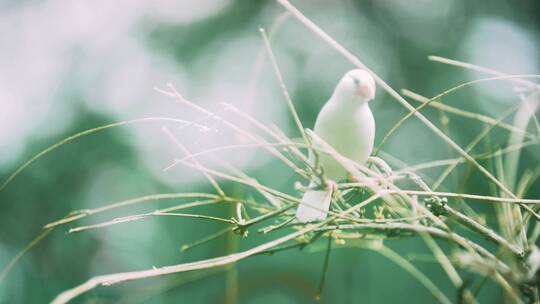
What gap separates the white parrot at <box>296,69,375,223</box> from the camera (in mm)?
338

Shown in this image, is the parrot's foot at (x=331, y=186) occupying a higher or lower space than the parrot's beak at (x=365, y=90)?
lower

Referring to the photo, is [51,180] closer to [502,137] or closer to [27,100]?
[27,100]

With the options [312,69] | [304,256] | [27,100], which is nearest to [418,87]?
[312,69]

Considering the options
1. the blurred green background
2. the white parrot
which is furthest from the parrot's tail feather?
the blurred green background

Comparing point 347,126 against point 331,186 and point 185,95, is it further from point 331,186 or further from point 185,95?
point 185,95

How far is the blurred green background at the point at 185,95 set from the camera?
6.79 ft

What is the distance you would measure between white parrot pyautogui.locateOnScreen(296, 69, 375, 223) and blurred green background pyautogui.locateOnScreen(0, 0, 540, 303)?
1.61 meters

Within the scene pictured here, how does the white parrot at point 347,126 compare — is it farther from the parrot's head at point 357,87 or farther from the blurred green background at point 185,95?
the blurred green background at point 185,95

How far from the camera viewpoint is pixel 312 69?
2.29 m

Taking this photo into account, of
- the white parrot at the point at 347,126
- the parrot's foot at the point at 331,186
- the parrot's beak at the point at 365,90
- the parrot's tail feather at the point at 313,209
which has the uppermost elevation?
the parrot's beak at the point at 365,90

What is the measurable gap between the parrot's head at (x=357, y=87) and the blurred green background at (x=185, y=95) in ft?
5.29

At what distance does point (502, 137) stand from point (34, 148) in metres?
1.78

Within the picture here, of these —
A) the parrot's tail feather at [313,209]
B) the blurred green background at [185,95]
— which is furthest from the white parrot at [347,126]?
the blurred green background at [185,95]

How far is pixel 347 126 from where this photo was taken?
0.34 m
